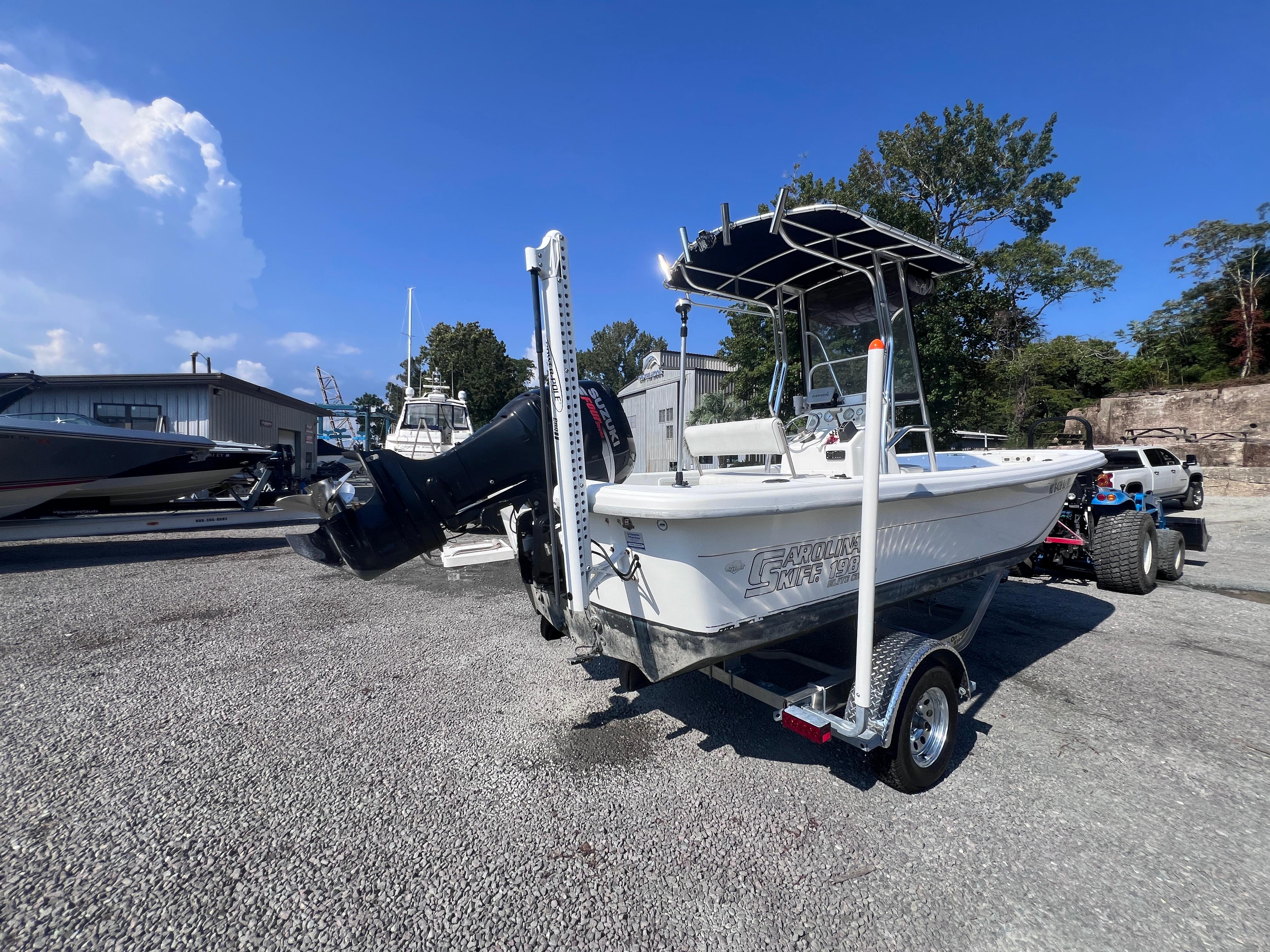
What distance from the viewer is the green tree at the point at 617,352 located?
196 ft

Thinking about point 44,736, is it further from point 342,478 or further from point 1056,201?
point 1056,201

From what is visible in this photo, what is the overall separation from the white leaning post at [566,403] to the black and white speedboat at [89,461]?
8144 millimetres

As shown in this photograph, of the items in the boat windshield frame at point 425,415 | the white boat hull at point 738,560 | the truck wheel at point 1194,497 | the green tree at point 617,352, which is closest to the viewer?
the white boat hull at point 738,560

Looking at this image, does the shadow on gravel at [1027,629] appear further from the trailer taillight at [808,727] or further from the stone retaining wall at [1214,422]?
the stone retaining wall at [1214,422]

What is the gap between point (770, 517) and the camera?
83.4 inches

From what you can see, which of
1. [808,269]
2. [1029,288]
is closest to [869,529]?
[808,269]

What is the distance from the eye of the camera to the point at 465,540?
6.03m

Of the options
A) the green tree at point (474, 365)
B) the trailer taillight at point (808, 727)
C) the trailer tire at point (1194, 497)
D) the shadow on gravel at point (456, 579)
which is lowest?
the trailer tire at point (1194, 497)

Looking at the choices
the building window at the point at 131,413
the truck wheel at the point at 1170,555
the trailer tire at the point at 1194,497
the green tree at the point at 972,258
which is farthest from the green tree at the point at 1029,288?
the building window at the point at 131,413

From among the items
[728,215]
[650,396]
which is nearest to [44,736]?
[728,215]

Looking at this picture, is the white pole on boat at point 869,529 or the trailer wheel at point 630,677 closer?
the white pole on boat at point 869,529

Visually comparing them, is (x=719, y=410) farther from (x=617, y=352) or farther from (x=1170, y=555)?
(x=617, y=352)

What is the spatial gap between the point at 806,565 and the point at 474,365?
103 feet

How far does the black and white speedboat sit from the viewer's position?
21.8ft
